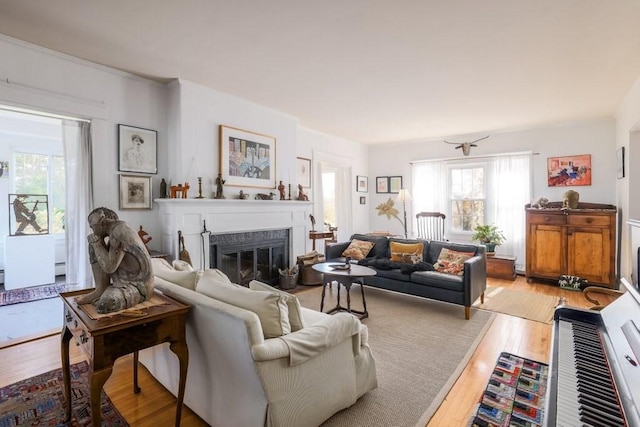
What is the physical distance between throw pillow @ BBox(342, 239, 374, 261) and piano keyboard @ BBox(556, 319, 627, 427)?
3.17m

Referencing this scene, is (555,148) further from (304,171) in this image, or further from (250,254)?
(250,254)

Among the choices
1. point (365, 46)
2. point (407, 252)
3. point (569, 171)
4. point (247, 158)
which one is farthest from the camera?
point (569, 171)

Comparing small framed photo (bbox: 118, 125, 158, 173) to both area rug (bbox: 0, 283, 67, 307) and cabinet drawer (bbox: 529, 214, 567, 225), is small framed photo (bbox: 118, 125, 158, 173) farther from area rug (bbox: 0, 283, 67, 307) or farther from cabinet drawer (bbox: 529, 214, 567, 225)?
cabinet drawer (bbox: 529, 214, 567, 225)

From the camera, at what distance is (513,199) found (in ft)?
18.4

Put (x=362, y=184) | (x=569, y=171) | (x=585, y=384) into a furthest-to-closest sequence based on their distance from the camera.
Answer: (x=362, y=184), (x=569, y=171), (x=585, y=384)

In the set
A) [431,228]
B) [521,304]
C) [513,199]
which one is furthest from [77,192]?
[513,199]

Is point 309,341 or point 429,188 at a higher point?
point 429,188

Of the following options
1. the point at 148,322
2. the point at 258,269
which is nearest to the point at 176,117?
the point at 258,269

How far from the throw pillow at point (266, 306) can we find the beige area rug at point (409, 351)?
2.24 ft

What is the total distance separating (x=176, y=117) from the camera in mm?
3516

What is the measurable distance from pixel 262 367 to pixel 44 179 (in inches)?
238

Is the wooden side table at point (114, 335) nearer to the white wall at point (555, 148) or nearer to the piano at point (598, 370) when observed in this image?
the piano at point (598, 370)

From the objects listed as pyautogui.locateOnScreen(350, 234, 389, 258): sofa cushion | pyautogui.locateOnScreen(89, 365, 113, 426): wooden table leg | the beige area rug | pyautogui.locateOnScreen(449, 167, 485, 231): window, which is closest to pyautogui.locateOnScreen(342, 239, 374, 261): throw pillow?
pyautogui.locateOnScreen(350, 234, 389, 258): sofa cushion

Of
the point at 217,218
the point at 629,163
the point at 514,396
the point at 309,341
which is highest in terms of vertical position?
the point at 629,163
